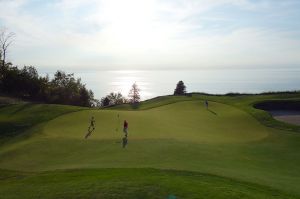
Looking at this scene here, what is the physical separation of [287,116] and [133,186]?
3068 cm

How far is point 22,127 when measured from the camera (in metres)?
37.1

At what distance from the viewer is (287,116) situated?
4156 cm

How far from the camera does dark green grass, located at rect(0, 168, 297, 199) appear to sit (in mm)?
14305

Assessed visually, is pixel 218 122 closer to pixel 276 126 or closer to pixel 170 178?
pixel 276 126

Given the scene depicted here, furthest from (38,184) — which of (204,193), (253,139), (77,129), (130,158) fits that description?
(253,139)

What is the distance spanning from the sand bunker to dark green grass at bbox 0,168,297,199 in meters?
23.3

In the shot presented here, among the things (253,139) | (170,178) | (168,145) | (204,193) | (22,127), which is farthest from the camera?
(22,127)

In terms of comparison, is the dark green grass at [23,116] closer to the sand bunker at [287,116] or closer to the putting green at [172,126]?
the putting green at [172,126]

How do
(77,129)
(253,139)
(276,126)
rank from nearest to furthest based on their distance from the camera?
(253,139) < (77,129) < (276,126)

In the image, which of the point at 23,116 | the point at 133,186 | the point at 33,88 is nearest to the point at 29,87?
the point at 33,88

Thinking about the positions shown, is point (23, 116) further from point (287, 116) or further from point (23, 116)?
point (287, 116)

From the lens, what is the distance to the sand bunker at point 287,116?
38.7m

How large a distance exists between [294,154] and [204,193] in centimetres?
1288

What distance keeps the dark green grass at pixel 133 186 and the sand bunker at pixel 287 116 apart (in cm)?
2331
